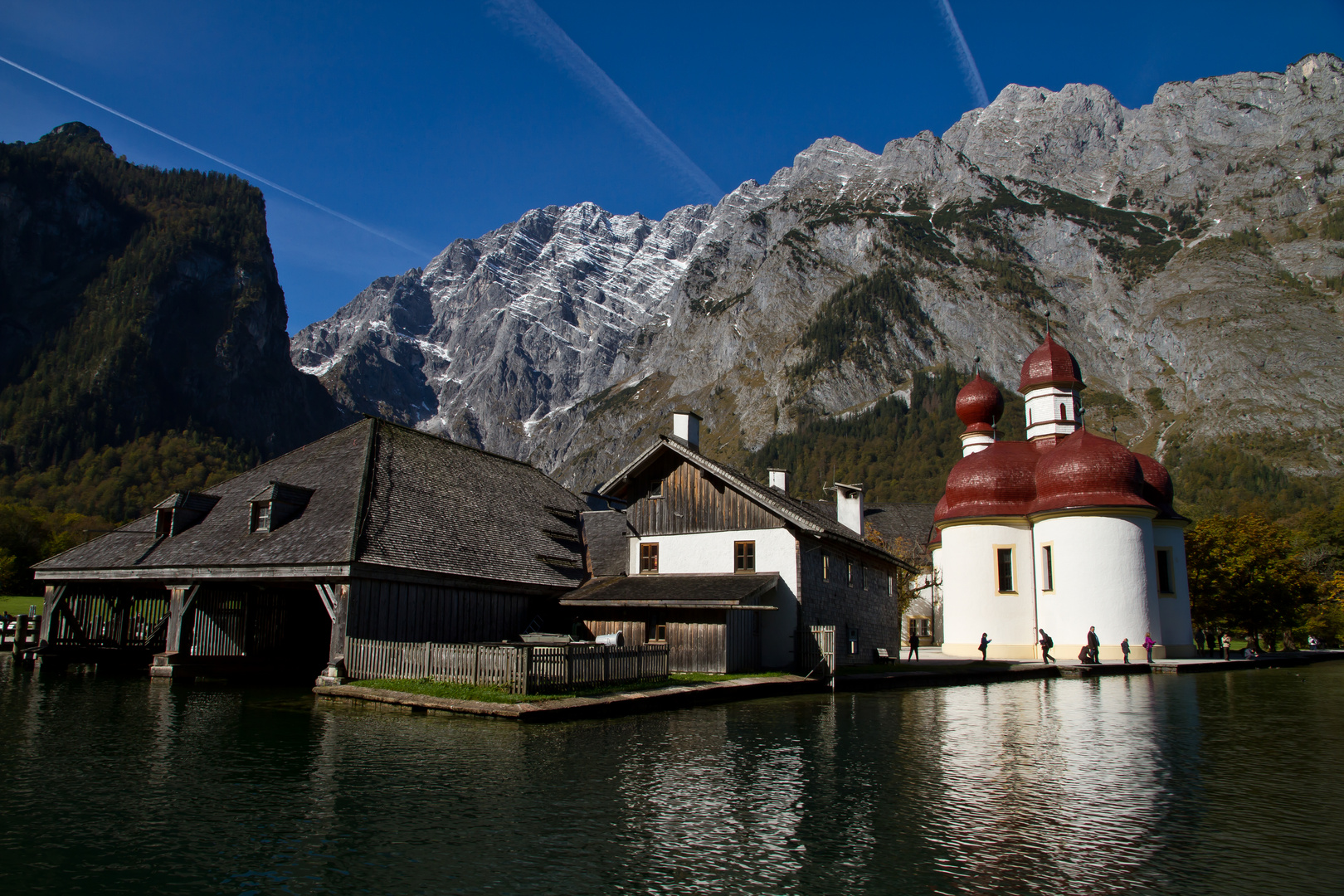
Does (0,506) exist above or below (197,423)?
below

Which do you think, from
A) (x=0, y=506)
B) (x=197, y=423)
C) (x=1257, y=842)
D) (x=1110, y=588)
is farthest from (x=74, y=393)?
(x=1257, y=842)

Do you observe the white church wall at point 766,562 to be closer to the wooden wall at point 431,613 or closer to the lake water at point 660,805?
the wooden wall at point 431,613

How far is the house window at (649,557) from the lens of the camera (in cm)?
3456

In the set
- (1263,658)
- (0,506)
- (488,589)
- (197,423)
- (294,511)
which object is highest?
(197,423)

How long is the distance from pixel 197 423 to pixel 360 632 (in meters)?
198

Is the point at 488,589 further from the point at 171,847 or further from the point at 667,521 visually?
the point at 171,847

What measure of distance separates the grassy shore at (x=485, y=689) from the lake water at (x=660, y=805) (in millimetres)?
→ 1539

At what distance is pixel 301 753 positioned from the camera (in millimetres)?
15305

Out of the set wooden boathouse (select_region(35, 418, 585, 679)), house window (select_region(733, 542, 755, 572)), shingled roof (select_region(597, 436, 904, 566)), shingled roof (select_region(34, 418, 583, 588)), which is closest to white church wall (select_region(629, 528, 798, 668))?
house window (select_region(733, 542, 755, 572))

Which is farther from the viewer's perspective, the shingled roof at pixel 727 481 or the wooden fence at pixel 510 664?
the shingled roof at pixel 727 481

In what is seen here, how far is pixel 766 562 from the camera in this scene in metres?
32.4

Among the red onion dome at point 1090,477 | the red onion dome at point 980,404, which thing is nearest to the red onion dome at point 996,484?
the red onion dome at point 1090,477

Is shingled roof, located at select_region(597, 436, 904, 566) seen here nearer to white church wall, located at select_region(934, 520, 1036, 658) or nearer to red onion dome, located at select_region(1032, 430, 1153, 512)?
white church wall, located at select_region(934, 520, 1036, 658)

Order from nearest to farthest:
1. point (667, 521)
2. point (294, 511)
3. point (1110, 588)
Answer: point (294, 511) → point (667, 521) → point (1110, 588)
